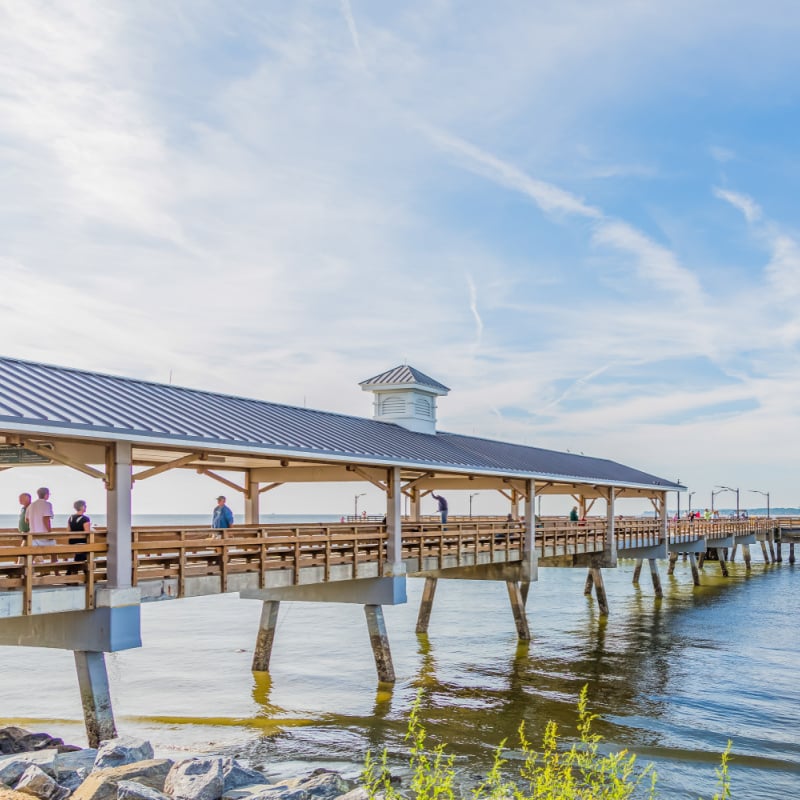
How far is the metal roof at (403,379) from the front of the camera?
2677 cm

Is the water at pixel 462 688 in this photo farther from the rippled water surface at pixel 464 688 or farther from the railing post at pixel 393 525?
the railing post at pixel 393 525

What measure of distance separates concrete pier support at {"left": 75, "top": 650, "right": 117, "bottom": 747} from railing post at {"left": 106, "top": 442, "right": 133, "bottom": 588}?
3.84 feet

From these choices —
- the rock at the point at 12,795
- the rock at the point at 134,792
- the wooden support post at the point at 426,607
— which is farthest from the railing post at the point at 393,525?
the wooden support post at the point at 426,607

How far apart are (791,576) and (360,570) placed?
43.7 metres

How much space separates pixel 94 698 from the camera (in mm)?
12938

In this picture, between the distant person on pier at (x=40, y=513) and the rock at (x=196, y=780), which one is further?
the distant person on pier at (x=40, y=513)

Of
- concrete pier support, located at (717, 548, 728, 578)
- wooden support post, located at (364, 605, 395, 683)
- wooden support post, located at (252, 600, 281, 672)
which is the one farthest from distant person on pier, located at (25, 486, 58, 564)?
concrete pier support, located at (717, 548, 728, 578)

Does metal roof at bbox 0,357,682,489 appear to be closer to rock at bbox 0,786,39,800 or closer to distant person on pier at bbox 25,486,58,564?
distant person on pier at bbox 25,486,58,564

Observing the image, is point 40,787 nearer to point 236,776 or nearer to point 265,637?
point 236,776

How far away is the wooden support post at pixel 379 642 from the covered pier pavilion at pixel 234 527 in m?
0.03

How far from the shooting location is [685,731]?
17.0 meters

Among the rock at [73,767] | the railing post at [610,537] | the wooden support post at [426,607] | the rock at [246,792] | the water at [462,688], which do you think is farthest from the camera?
the railing post at [610,537]

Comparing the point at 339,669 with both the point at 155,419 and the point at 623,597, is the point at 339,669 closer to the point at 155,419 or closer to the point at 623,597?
the point at 155,419

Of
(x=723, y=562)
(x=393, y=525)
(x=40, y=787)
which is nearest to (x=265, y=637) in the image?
(x=393, y=525)
